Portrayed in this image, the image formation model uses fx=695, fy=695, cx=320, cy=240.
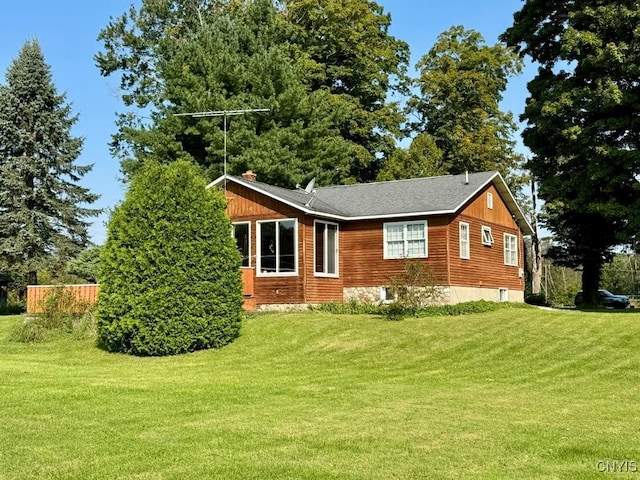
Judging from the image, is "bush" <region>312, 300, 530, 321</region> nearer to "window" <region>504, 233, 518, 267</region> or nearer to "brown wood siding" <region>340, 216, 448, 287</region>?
"brown wood siding" <region>340, 216, 448, 287</region>

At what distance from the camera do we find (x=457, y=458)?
632 cm

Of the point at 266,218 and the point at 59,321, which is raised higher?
the point at 266,218

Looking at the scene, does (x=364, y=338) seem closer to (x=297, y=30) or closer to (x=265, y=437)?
(x=265, y=437)

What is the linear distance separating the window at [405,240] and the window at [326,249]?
183 centimetres

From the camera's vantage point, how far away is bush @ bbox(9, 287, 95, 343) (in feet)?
65.3

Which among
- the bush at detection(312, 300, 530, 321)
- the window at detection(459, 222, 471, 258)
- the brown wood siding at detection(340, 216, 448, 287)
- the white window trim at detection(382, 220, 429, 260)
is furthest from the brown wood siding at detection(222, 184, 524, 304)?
the bush at detection(312, 300, 530, 321)

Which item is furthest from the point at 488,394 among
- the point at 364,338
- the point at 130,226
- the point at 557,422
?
the point at 130,226

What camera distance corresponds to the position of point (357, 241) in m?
24.2

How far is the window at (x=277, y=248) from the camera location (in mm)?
22734

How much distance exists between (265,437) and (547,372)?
740 centimetres

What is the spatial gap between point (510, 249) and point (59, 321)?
17.1 metres

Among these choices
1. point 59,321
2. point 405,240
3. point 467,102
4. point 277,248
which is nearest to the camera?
point 59,321

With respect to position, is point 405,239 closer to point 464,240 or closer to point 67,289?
point 464,240

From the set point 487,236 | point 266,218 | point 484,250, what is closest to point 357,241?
point 266,218
